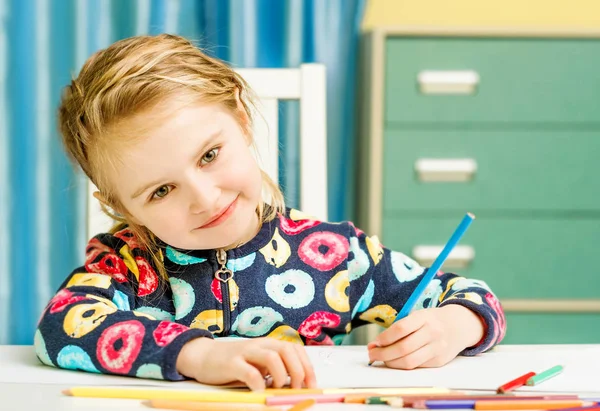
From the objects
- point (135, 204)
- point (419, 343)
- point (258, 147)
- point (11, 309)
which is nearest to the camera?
point (419, 343)

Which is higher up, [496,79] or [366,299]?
[496,79]

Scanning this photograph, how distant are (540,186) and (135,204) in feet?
3.99

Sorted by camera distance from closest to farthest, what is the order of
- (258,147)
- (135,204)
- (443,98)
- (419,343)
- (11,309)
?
(419,343) → (135,204) → (258,147) → (443,98) → (11,309)

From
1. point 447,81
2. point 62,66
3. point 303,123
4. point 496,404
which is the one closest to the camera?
point 496,404

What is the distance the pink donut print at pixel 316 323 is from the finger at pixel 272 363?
29cm

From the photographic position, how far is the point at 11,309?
1.84 m

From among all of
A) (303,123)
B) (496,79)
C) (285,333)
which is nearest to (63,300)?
Result: (285,333)

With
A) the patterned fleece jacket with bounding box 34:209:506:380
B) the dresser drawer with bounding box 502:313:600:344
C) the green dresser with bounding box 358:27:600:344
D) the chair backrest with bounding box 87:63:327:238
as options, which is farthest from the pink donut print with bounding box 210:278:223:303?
the dresser drawer with bounding box 502:313:600:344

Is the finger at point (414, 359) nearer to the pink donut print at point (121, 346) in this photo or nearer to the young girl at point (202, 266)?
the young girl at point (202, 266)

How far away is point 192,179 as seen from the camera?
0.71 meters

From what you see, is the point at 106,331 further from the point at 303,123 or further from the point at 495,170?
the point at 495,170

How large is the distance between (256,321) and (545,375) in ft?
1.15

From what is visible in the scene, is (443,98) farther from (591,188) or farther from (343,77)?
(591,188)

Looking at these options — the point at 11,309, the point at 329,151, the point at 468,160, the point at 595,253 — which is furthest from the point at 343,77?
the point at 11,309
